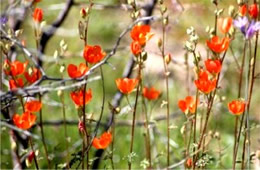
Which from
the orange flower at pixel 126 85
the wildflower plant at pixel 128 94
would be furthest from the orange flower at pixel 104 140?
the orange flower at pixel 126 85

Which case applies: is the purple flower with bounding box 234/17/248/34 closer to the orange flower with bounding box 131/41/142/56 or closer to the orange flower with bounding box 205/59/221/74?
the orange flower with bounding box 205/59/221/74

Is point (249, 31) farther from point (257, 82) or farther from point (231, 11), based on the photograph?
point (257, 82)

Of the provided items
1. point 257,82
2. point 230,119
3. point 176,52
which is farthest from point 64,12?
point 176,52

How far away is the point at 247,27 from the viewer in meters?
1.89

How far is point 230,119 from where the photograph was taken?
3508 mm

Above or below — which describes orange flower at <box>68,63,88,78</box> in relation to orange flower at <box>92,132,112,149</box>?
above

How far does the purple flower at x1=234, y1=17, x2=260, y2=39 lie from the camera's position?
1850 millimetres

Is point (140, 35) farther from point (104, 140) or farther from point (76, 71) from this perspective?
point (104, 140)

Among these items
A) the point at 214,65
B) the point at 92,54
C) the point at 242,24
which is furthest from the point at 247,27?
the point at 92,54

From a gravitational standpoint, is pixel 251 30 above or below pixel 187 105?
above

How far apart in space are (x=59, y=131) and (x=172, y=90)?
1017 millimetres

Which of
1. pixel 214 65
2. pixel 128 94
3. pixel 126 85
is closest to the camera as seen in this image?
pixel 214 65

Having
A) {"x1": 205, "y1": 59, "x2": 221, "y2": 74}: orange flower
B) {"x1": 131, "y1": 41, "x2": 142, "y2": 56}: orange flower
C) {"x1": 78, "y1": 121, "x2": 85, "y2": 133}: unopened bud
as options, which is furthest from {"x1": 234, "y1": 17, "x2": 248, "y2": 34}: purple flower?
{"x1": 78, "y1": 121, "x2": 85, "y2": 133}: unopened bud

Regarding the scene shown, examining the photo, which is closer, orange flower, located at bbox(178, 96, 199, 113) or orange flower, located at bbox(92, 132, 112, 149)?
orange flower, located at bbox(92, 132, 112, 149)
